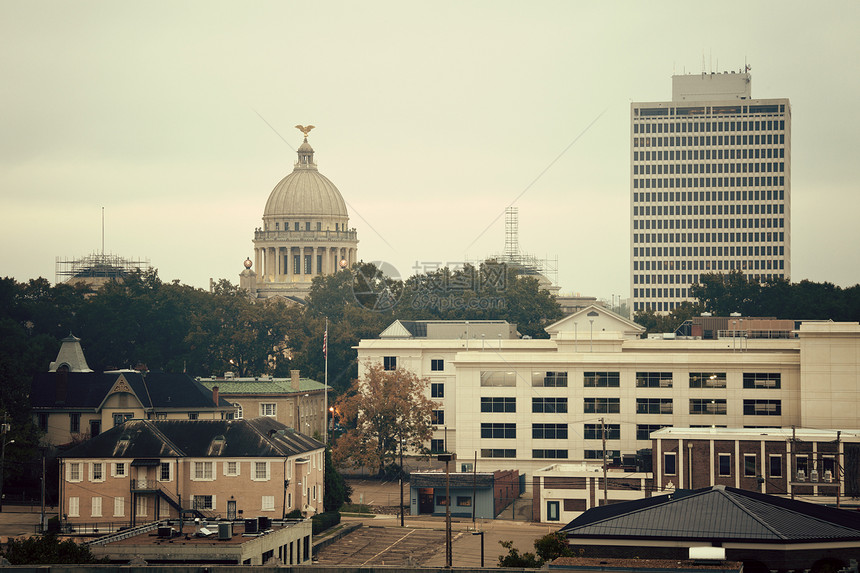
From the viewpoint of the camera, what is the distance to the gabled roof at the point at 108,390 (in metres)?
116

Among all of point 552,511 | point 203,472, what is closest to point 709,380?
point 552,511

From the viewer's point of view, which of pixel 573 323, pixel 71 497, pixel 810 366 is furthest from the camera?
pixel 573 323

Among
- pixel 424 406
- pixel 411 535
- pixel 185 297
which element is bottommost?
pixel 411 535

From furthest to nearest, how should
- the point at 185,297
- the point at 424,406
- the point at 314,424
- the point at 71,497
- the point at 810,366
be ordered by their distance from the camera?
the point at 185,297, the point at 314,424, the point at 424,406, the point at 810,366, the point at 71,497

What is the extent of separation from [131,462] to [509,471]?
3123 centimetres

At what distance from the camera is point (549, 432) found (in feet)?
356

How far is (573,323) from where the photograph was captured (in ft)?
428

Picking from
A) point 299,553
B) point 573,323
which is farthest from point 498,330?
point 299,553

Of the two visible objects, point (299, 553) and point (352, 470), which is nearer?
point (299, 553)

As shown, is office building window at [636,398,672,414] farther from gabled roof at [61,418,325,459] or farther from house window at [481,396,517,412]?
gabled roof at [61,418,325,459]

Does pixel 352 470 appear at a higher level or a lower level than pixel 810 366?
lower

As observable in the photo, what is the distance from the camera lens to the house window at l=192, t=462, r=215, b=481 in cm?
8981

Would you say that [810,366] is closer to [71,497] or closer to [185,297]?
[71,497]

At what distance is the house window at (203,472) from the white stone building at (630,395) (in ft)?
82.2
